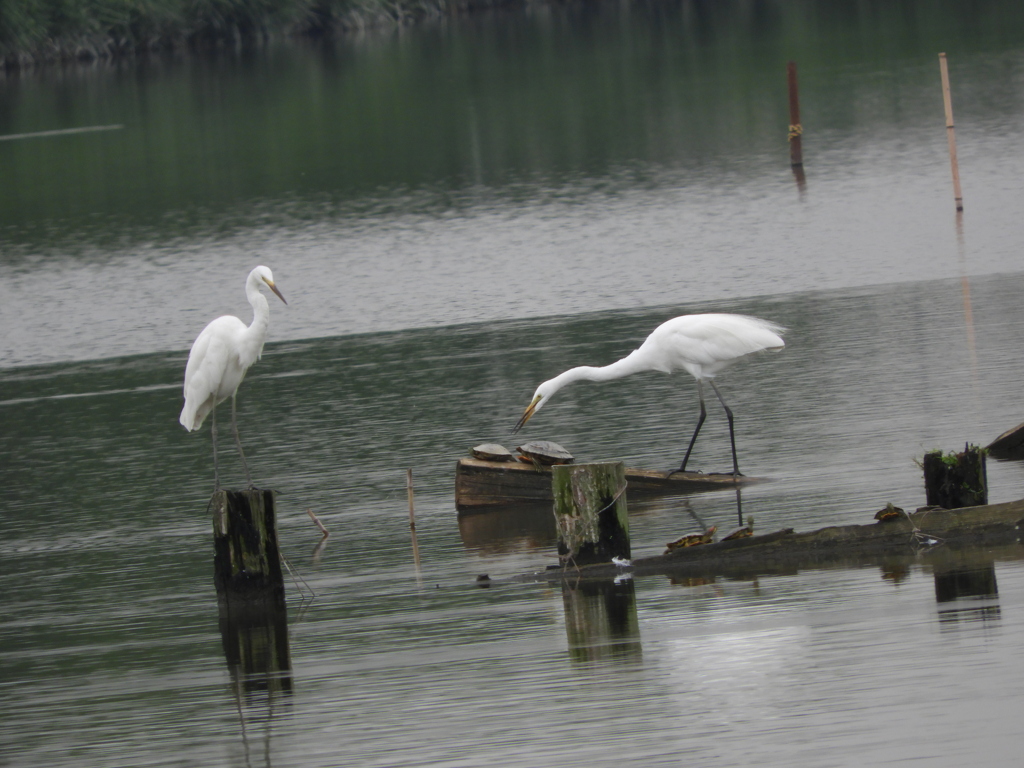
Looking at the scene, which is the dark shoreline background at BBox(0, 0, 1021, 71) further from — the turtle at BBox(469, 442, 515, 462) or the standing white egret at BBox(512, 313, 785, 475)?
the turtle at BBox(469, 442, 515, 462)

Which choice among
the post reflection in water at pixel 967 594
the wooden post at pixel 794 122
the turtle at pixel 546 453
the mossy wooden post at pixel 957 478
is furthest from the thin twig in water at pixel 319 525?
the wooden post at pixel 794 122

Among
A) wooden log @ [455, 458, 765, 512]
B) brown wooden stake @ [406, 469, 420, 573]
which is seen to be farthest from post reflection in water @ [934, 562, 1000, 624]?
brown wooden stake @ [406, 469, 420, 573]

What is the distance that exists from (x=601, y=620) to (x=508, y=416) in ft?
24.4

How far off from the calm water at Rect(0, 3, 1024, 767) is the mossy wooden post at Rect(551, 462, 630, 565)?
35cm

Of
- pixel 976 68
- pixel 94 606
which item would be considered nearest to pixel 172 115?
pixel 976 68

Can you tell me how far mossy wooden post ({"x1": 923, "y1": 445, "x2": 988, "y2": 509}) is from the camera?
10281 mm

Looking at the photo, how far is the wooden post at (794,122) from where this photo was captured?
3419cm

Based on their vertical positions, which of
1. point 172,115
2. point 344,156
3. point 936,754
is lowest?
point 936,754

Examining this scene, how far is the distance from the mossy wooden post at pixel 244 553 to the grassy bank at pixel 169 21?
239 feet

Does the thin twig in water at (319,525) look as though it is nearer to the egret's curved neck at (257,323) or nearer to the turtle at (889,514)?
the egret's curved neck at (257,323)

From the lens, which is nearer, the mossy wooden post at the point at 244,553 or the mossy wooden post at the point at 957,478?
the mossy wooden post at the point at 957,478

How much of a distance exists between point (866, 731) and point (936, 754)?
412mm

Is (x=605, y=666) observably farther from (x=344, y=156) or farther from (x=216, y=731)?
(x=344, y=156)

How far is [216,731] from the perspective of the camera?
8469 mm
